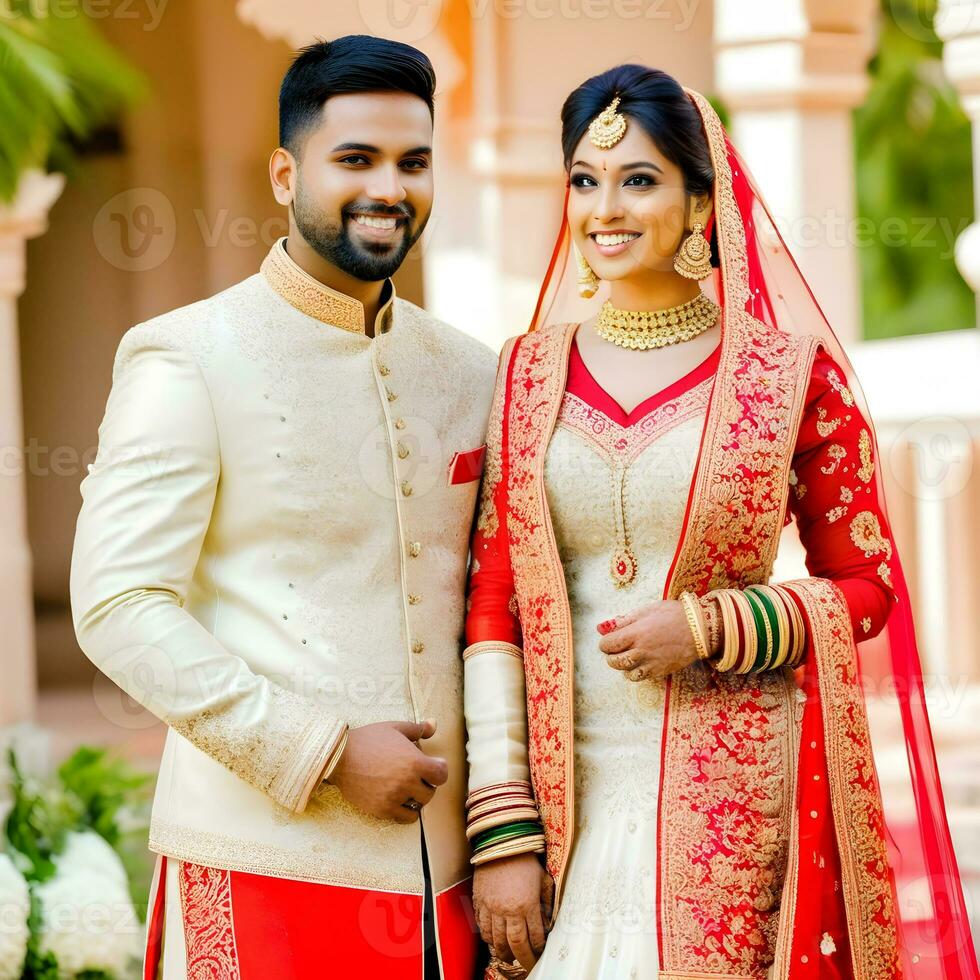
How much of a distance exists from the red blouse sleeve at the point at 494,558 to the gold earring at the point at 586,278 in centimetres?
18

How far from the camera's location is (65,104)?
4914 mm

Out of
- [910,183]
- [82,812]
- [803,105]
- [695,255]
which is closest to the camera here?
[695,255]

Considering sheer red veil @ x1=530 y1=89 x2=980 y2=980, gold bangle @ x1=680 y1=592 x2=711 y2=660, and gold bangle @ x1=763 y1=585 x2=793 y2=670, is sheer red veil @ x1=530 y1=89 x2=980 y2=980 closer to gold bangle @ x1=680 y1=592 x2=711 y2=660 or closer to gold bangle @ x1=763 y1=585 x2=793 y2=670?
gold bangle @ x1=763 y1=585 x2=793 y2=670

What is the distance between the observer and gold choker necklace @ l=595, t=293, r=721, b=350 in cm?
244

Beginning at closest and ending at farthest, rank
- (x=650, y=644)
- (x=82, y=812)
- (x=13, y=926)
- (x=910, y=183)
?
(x=650, y=644) < (x=13, y=926) < (x=82, y=812) < (x=910, y=183)

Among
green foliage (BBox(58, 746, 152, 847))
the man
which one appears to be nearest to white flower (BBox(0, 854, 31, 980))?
green foliage (BBox(58, 746, 152, 847))

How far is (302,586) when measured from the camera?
2.31 meters

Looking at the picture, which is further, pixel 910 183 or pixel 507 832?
pixel 910 183

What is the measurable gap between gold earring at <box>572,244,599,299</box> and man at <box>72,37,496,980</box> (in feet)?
0.93

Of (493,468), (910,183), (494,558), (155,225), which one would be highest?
(910,183)

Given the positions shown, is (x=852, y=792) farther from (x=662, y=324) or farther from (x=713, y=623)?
(x=662, y=324)

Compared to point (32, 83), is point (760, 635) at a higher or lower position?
lower

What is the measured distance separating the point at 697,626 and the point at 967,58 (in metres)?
2.55

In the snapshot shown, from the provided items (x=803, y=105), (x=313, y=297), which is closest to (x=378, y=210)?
(x=313, y=297)
